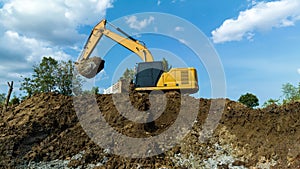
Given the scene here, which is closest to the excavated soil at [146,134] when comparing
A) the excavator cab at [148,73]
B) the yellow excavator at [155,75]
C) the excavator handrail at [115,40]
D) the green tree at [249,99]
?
the yellow excavator at [155,75]

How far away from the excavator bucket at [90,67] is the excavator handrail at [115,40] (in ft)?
2.53

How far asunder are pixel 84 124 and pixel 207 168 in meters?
4.34

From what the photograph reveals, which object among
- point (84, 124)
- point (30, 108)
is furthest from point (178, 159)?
point (30, 108)

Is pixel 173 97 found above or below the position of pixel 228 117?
above

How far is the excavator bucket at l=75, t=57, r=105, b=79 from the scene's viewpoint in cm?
1310

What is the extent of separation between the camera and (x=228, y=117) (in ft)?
36.0

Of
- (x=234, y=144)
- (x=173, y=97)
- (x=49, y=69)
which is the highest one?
(x=49, y=69)

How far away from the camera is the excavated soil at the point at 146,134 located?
29.5ft

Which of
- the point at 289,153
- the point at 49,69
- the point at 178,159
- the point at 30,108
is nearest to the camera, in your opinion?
the point at 289,153

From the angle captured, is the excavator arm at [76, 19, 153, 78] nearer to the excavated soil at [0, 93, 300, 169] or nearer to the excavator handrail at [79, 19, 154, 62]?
the excavator handrail at [79, 19, 154, 62]

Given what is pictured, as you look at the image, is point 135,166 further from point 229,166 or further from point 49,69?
point 49,69

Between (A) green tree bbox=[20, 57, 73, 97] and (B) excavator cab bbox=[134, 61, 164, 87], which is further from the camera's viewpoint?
(A) green tree bbox=[20, 57, 73, 97]

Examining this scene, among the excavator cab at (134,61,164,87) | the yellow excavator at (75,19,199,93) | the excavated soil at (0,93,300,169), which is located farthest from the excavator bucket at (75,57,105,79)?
the excavator cab at (134,61,164,87)

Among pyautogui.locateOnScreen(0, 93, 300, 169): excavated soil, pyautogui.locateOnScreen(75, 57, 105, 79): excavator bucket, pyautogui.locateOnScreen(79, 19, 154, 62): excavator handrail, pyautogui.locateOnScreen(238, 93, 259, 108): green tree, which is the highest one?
pyautogui.locateOnScreen(79, 19, 154, 62): excavator handrail
